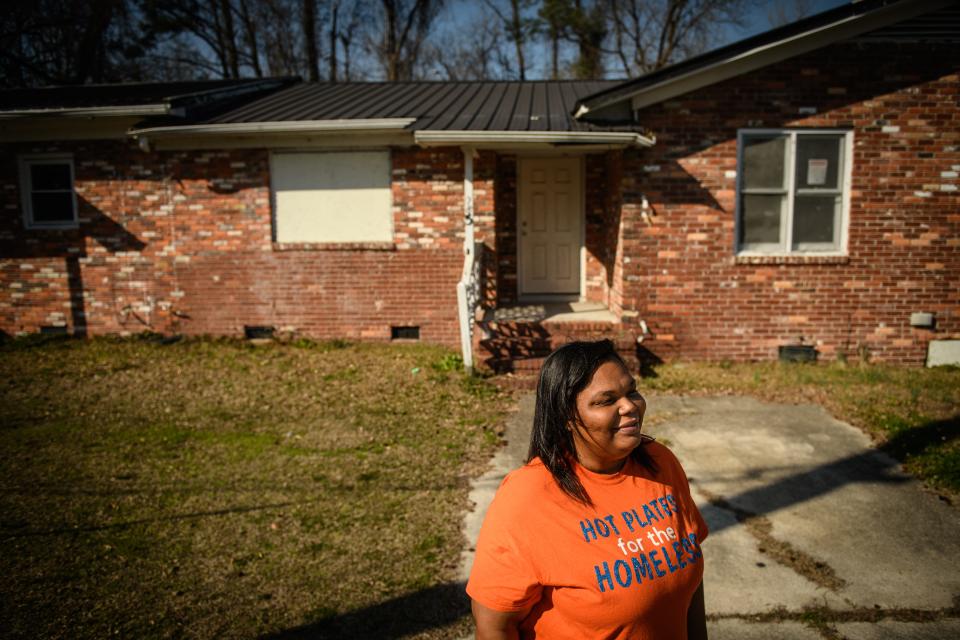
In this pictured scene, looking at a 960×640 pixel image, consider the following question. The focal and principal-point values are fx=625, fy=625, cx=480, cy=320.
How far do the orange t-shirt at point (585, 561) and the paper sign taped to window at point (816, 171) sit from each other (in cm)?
747

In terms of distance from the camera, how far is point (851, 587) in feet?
11.3

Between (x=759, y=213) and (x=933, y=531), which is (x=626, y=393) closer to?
(x=933, y=531)

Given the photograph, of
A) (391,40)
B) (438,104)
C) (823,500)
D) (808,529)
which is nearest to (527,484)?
(808,529)

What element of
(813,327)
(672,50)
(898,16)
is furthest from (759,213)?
(672,50)

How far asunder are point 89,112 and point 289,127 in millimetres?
2867

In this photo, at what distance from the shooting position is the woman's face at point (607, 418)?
1.78 meters

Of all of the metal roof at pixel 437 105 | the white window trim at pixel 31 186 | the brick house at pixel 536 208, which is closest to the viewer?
the brick house at pixel 536 208

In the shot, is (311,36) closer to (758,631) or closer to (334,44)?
(334,44)

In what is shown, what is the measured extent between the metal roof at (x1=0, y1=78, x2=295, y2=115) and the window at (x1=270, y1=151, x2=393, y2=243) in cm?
175

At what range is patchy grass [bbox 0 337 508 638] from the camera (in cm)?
326

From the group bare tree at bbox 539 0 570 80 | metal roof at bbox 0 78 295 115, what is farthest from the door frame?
bare tree at bbox 539 0 570 80

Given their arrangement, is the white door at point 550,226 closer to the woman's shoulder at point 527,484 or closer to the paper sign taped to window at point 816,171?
the paper sign taped to window at point 816,171

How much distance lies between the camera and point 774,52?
295 inches

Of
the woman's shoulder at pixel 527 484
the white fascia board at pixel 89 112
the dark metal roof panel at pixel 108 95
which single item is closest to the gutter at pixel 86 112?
the white fascia board at pixel 89 112
